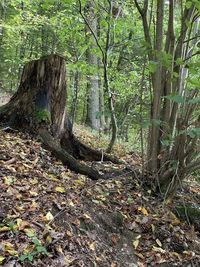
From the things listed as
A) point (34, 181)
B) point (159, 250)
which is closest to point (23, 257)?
point (34, 181)

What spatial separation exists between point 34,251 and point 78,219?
0.88 m

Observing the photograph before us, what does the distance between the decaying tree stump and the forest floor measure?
0.26 m

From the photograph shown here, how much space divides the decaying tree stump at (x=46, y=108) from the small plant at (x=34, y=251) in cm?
219

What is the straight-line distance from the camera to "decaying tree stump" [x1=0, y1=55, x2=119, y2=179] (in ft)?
17.1

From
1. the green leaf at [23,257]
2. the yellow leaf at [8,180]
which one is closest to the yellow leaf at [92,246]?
the green leaf at [23,257]

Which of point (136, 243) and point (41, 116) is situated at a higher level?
point (41, 116)

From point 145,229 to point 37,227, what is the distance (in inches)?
61.9

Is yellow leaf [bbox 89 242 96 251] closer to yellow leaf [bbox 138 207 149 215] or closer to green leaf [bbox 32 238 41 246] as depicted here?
green leaf [bbox 32 238 41 246]

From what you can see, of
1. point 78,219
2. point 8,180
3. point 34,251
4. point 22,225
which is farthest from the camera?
point 8,180

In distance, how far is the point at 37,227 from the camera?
3029mm

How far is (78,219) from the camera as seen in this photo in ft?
11.6

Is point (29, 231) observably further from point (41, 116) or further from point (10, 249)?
point (41, 116)

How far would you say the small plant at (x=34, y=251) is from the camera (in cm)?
259

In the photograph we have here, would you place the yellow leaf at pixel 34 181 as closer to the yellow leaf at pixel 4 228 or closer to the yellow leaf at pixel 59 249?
the yellow leaf at pixel 4 228
